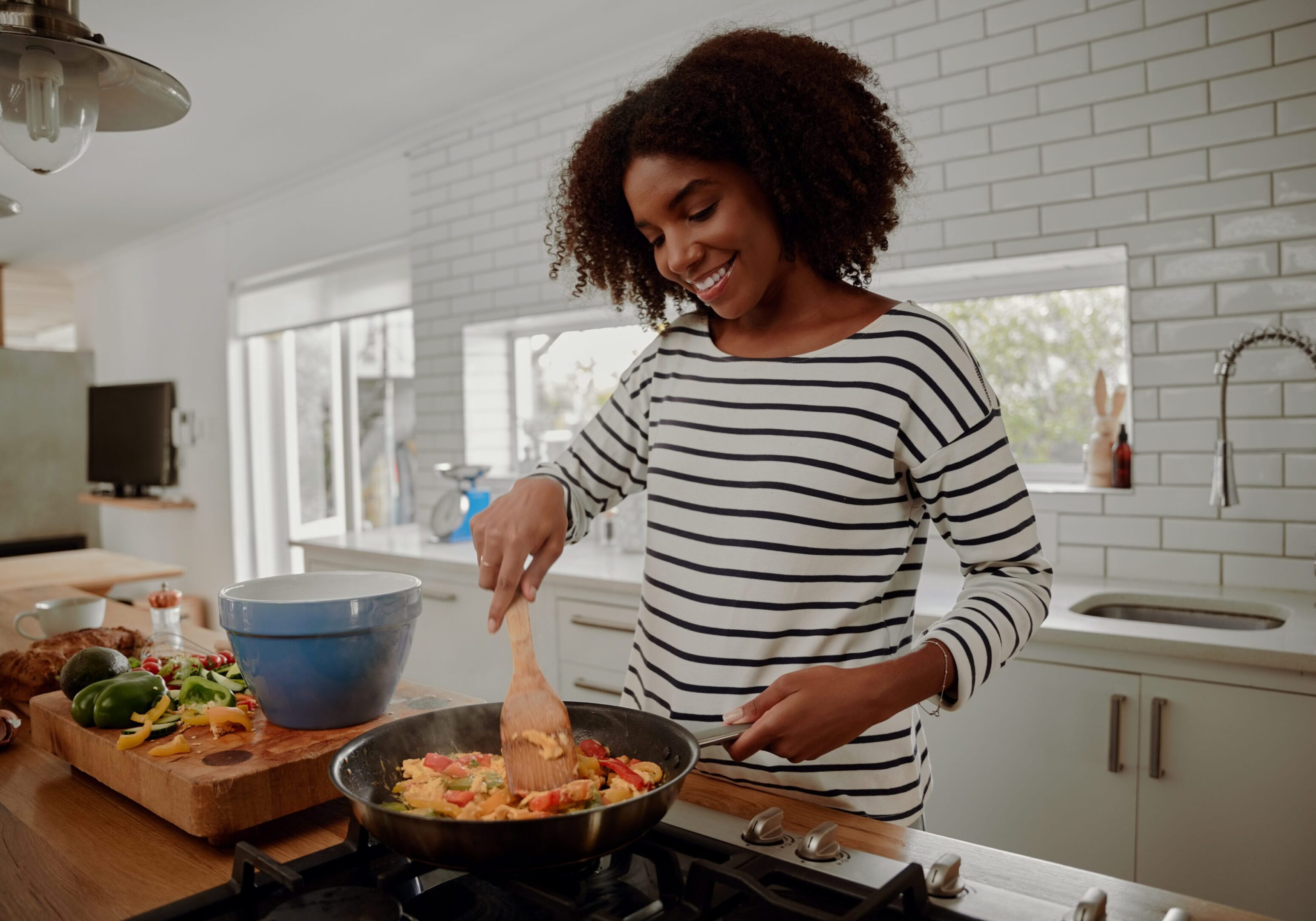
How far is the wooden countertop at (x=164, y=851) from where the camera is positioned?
718 mm

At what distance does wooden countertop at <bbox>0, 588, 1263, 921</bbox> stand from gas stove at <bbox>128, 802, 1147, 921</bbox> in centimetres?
4

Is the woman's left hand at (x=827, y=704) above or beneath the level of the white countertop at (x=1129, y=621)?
above

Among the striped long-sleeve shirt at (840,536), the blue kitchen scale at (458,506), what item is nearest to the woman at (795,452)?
the striped long-sleeve shirt at (840,536)

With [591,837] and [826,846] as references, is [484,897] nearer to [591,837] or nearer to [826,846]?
[591,837]

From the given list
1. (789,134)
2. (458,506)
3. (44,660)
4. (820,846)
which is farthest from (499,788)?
(458,506)

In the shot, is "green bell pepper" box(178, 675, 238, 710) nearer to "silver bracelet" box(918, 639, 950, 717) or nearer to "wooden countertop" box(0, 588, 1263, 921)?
"wooden countertop" box(0, 588, 1263, 921)

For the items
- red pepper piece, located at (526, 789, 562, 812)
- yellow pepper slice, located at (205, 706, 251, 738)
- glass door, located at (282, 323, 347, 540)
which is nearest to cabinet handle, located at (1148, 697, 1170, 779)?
red pepper piece, located at (526, 789, 562, 812)

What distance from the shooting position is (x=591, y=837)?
651 millimetres

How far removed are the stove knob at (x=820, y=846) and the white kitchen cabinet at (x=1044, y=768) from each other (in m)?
1.18

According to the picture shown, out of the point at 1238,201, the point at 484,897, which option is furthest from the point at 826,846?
the point at 1238,201

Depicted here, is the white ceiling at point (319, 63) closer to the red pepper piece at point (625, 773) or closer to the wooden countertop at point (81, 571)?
the wooden countertop at point (81, 571)

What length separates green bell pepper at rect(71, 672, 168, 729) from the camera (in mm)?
1055

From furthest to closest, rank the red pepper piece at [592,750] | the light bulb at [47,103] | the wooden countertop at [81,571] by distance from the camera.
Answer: the wooden countertop at [81,571] → the light bulb at [47,103] → the red pepper piece at [592,750]

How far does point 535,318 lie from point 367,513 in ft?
6.53
